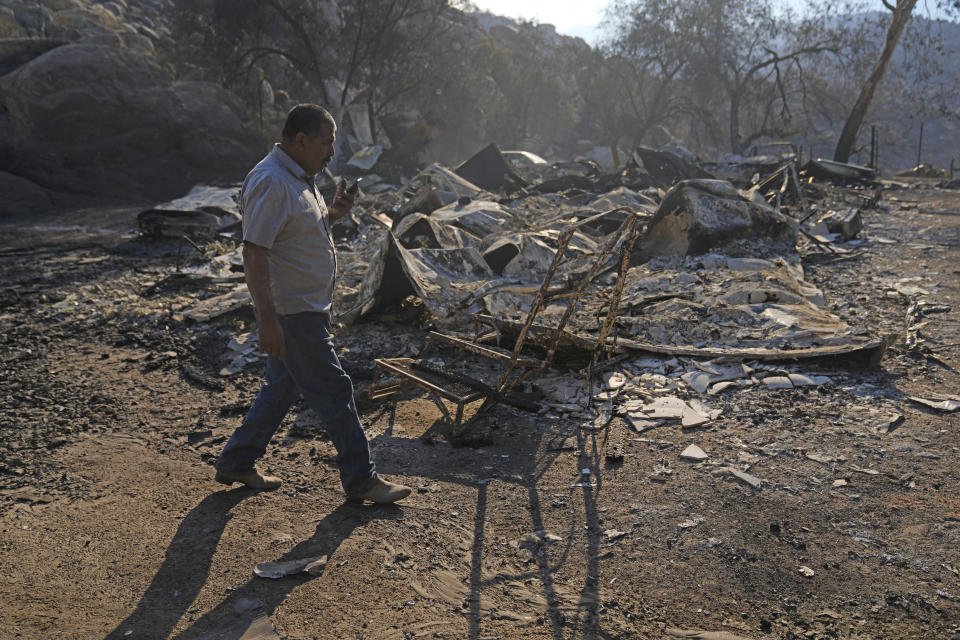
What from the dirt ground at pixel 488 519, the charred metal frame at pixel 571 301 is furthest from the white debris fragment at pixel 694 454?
the charred metal frame at pixel 571 301

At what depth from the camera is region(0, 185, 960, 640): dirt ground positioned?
84.0 inches

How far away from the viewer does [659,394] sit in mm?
4062

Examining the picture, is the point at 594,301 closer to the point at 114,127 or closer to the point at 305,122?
the point at 305,122

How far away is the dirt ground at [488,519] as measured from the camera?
2133mm

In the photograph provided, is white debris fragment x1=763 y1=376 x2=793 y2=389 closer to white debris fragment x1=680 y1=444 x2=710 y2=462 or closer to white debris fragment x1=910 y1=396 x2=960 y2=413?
white debris fragment x1=910 y1=396 x2=960 y2=413

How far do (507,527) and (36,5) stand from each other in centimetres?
3165

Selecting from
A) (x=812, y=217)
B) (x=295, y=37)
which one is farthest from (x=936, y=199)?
(x=295, y=37)

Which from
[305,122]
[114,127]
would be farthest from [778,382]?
[114,127]

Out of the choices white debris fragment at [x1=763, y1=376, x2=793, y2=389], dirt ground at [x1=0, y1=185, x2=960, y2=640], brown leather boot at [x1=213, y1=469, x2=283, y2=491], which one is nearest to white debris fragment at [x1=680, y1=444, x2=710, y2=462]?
dirt ground at [x1=0, y1=185, x2=960, y2=640]

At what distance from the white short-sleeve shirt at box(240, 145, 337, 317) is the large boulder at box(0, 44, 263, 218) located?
44.5 feet

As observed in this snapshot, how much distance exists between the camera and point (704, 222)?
754cm

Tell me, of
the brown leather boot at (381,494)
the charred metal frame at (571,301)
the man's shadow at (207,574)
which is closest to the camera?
the man's shadow at (207,574)

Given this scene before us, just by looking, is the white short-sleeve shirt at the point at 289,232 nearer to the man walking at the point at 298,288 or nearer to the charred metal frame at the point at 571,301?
the man walking at the point at 298,288

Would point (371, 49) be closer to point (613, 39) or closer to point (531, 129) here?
point (613, 39)
